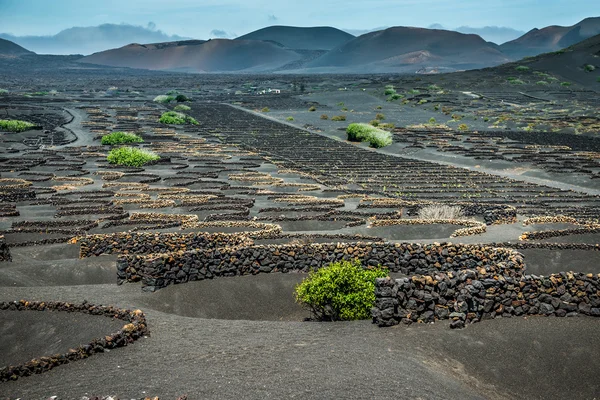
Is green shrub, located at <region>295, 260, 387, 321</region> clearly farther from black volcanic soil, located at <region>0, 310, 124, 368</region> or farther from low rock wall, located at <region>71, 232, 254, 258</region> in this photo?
low rock wall, located at <region>71, 232, 254, 258</region>

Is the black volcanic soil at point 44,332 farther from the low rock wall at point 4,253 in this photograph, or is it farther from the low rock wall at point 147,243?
the low rock wall at point 147,243

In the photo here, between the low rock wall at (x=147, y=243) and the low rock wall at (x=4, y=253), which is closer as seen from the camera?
the low rock wall at (x=4, y=253)

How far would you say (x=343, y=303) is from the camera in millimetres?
17938

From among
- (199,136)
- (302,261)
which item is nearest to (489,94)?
(199,136)

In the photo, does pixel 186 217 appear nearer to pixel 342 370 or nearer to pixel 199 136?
pixel 342 370

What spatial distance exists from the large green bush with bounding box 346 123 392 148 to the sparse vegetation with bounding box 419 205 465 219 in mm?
41546

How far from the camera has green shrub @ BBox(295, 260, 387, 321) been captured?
58.5 feet

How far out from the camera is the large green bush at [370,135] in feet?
255

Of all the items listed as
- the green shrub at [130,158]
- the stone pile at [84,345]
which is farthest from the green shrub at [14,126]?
the stone pile at [84,345]

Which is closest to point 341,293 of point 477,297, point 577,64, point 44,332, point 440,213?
point 477,297

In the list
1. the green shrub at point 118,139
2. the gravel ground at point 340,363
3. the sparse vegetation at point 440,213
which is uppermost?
the gravel ground at point 340,363

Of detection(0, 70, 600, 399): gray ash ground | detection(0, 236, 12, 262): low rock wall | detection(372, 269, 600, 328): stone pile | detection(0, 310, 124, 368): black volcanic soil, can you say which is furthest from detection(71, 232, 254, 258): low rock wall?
detection(372, 269, 600, 328): stone pile

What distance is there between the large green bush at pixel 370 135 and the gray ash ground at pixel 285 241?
5.60 feet

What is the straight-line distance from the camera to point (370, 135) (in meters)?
80.6
